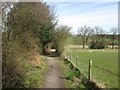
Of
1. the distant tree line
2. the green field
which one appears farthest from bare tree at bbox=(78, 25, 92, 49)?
the green field

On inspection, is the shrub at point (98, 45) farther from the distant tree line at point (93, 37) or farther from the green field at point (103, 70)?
the green field at point (103, 70)

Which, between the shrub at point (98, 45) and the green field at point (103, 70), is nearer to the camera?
the green field at point (103, 70)

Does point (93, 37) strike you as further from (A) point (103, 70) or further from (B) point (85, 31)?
(A) point (103, 70)

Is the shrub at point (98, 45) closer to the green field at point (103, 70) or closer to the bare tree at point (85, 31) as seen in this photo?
the bare tree at point (85, 31)

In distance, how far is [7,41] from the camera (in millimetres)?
6977

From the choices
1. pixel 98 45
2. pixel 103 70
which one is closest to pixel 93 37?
pixel 98 45

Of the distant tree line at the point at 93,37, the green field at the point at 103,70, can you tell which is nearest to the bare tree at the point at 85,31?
the distant tree line at the point at 93,37

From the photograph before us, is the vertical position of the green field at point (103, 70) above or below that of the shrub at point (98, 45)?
below

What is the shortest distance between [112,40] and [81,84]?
6651cm

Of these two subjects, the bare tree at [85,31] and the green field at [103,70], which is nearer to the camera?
the green field at [103,70]

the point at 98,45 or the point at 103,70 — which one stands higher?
the point at 98,45

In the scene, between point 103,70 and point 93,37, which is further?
point 93,37

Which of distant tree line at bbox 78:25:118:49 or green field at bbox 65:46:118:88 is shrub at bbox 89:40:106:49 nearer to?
distant tree line at bbox 78:25:118:49

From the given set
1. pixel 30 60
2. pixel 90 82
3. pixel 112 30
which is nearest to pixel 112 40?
pixel 112 30
